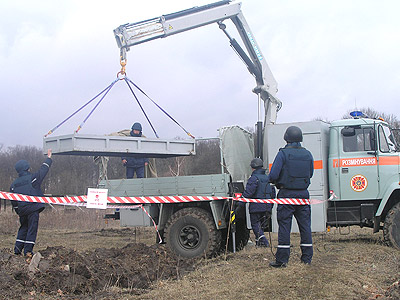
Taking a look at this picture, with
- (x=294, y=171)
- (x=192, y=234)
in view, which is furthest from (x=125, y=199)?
(x=294, y=171)

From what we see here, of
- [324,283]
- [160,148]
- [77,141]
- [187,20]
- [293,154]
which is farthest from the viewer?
[187,20]

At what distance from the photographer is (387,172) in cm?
906

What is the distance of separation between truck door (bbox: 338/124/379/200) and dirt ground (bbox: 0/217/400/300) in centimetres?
109

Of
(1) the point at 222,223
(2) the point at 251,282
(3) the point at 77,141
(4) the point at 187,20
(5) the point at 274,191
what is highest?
(4) the point at 187,20

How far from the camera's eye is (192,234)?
9094 millimetres

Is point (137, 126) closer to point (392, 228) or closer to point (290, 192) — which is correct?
point (290, 192)

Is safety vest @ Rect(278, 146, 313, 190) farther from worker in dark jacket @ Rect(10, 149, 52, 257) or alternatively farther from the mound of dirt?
worker in dark jacket @ Rect(10, 149, 52, 257)

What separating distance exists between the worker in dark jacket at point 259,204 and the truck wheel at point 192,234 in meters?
0.79

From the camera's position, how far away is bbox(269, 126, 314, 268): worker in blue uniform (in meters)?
6.83

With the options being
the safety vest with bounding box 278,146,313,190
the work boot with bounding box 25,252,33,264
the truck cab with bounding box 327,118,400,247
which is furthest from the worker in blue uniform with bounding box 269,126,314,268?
the work boot with bounding box 25,252,33,264

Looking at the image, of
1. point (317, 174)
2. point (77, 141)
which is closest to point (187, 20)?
point (77, 141)

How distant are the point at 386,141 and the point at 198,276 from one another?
4929mm

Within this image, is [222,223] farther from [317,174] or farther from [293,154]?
[293,154]

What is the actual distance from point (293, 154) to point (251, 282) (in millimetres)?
2065
